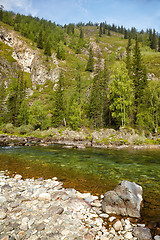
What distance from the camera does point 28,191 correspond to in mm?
6793

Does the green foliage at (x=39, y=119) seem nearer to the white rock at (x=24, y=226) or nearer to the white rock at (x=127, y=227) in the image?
the white rock at (x=24, y=226)

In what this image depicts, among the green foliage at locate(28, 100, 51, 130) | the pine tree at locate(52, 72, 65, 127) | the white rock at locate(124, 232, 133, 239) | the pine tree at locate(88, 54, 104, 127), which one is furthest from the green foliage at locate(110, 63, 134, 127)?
the white rock at locate(124, 232, 133, 239)

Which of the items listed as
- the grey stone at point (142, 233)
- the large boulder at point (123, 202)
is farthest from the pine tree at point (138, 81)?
the grey stone at point (142, 233)

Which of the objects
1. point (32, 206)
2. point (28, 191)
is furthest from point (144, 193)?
point (28, 191)

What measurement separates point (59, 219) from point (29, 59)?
116 metres

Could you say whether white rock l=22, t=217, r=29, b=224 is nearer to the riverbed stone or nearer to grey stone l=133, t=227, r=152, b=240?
the riverbed stone

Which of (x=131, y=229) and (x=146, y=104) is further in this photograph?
(x=146, y=104)

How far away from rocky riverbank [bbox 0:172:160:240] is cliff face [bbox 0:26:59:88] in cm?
9270

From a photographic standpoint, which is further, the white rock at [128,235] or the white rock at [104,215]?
the white rock at [104,215]

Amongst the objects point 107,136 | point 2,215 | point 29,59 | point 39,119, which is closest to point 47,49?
point 29,59

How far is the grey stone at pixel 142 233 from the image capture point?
3896mm

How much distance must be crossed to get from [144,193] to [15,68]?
108m

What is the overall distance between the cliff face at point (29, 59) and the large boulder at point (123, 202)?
93544 mm

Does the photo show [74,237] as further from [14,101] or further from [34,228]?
[14,101]
